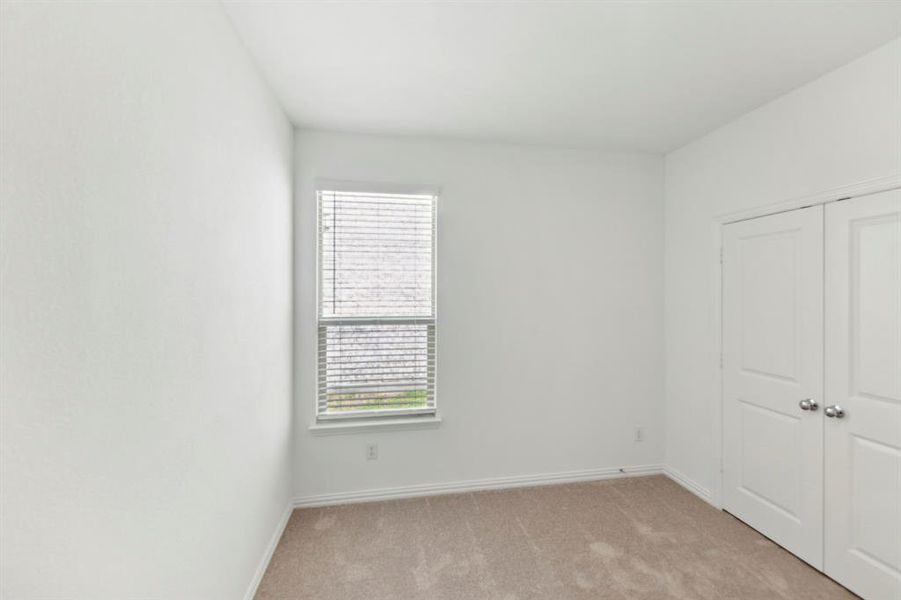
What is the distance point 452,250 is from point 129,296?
7.10 feet

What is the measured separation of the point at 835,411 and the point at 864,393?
6.4 inches

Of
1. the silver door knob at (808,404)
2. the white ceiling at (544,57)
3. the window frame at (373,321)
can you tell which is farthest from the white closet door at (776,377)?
the window frame at (373,321)

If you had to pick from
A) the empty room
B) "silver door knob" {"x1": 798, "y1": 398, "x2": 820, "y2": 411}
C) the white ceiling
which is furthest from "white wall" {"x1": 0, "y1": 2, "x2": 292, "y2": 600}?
"silver door knob" {"x1": 798, "y1": 398, "x2": 820, "y2": 411}

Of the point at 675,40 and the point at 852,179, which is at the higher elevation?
the point at 675,40

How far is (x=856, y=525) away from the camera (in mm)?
1982

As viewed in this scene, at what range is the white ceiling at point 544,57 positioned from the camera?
166cm

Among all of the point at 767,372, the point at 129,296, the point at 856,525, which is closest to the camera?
the point at 129,296

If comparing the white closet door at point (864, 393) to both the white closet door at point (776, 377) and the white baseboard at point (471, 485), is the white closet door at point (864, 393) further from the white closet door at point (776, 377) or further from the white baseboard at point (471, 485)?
the white baseboard at point (471, 485)

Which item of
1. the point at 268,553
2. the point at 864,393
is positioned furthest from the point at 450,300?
the point at 864,393

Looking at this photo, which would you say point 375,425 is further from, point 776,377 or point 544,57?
point 776,377

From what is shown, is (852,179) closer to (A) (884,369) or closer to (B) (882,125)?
(B) (882,125)

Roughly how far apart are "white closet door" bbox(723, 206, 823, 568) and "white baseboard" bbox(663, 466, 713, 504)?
14cm

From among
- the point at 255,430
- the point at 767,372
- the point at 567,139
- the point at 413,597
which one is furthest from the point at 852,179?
the point at 255,430

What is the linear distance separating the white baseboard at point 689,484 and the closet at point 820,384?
0.46 ft
